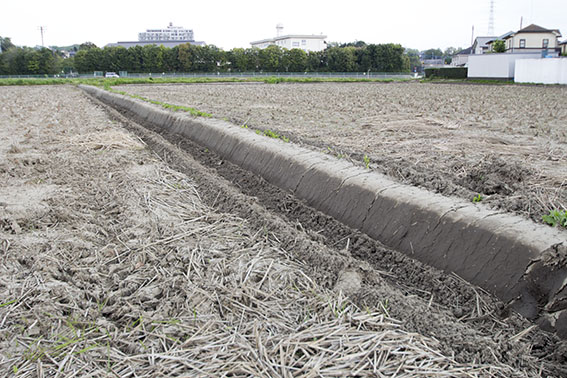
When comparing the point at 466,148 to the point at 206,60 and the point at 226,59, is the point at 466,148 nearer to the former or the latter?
the point at 226,59

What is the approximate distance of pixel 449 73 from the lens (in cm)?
4206

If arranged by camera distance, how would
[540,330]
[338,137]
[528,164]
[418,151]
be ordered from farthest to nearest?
[338,137] < [418,151] < [528,164] < [540,330]

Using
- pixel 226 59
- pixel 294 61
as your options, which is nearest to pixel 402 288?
pixel 294 61

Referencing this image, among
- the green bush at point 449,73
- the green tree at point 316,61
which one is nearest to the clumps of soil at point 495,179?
the green bush at point 449,73

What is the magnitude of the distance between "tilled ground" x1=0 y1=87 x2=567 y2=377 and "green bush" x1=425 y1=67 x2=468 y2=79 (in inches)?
1607

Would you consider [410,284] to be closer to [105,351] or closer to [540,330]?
[540,330]

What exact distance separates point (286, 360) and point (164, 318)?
31.2 inches

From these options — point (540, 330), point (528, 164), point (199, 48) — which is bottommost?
point (540, 330)

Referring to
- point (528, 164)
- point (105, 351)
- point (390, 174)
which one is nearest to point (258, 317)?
point (105, 351)

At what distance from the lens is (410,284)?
118 inches

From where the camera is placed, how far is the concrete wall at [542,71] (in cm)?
2839

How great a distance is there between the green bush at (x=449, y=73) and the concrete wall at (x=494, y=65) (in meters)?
2.57

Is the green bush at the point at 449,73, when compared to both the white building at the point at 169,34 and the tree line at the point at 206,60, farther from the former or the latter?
the white building at the point at 169,34

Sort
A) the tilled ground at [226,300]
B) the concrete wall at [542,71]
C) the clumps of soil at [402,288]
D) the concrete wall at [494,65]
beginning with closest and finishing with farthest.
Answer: the tilled ground at [226,300]
the clumps of soil at [402,288]
the concrete wall at [542,71]
the concrete wall at [494,65]
